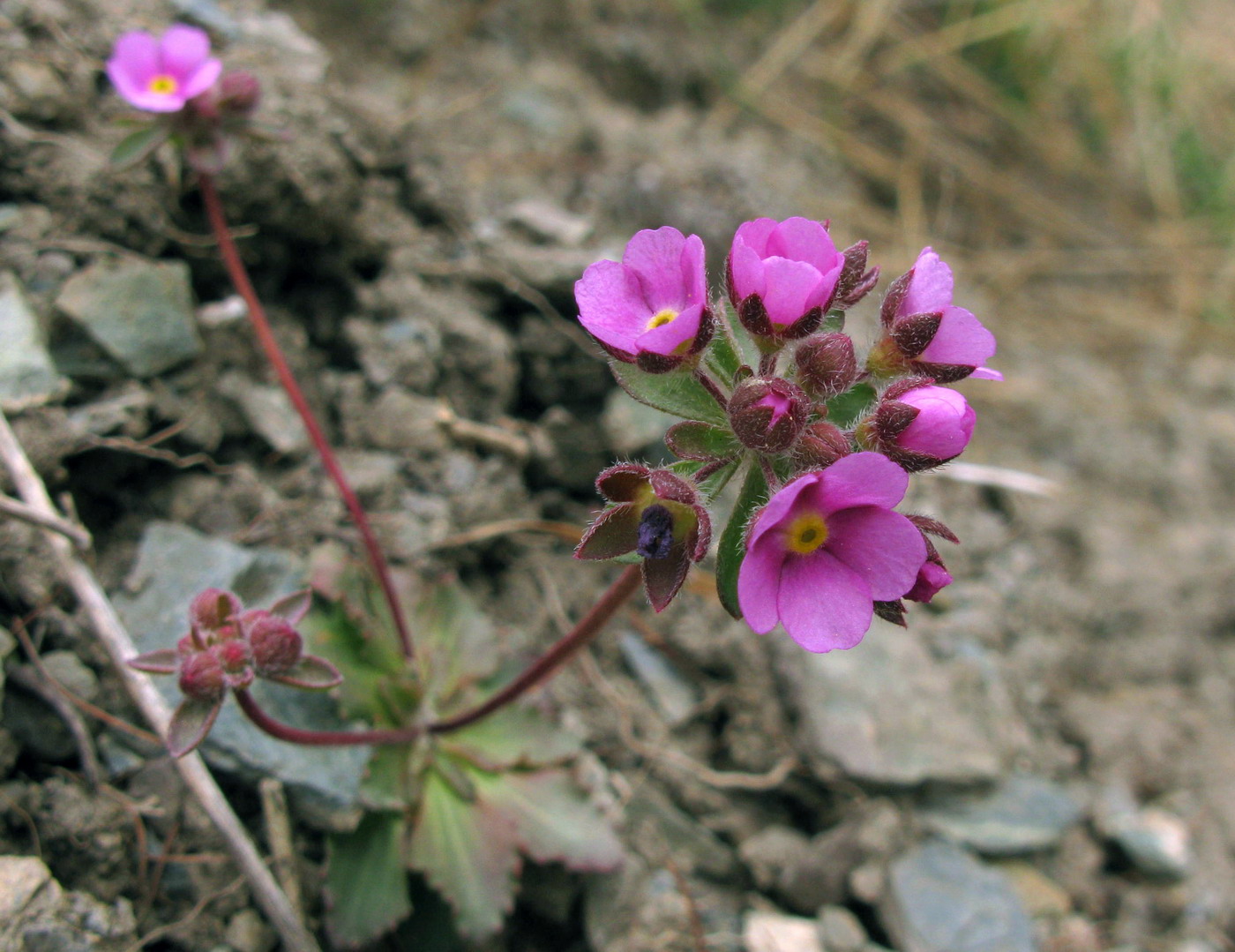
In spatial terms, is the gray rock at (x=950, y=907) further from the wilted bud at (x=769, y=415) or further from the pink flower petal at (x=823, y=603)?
the wilted bud at (x=769, y=415)

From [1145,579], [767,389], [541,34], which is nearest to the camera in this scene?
[767,389]

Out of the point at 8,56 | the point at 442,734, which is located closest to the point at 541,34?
the point at 8,56

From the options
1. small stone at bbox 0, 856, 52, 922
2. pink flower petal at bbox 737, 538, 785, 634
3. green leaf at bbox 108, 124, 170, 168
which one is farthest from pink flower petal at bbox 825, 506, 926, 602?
green leaf at bbox 108, 124, 170, 168

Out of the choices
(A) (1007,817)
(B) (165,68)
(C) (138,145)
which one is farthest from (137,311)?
(A) (1007,817)

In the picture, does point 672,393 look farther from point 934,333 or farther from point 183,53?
point 183,53

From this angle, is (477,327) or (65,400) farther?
(477,327)

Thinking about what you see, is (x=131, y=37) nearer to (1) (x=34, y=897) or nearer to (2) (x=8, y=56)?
(2) (x=8, y=56)
